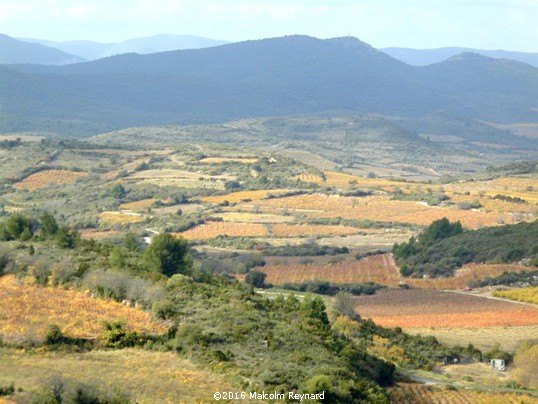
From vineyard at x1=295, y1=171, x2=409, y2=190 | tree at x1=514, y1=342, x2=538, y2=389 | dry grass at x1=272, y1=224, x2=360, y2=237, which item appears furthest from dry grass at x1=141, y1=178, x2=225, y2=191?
tree at x1=514, y1=342, x2=538, y2=389

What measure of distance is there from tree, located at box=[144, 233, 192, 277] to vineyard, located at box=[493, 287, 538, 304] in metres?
20.1

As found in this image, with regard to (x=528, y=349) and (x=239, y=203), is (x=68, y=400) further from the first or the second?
(x=239, y=203)

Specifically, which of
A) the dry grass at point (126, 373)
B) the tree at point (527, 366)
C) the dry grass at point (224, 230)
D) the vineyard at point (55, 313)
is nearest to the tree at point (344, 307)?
the tree at point (527, 366)

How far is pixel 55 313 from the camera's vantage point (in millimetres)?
31625

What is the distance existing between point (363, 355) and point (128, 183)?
81408mm

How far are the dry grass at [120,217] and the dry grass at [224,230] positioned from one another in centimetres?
632

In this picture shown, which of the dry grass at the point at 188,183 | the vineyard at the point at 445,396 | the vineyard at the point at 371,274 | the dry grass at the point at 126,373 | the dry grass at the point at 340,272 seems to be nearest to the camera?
the dry grass at the point at 126,373

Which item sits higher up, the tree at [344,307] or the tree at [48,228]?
the tree at [48,228]

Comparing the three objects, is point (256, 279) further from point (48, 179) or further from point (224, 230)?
point (48, 179)

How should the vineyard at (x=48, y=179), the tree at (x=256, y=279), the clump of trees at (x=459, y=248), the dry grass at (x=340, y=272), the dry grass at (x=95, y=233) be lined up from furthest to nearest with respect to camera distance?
the vineyard at (x=48, y=179) < the dry grass at (x=95, y=233) < the clump of trees at (x=459, y=248) < the dry grass at (x=340, y=272) < the tree at (x=256, y=279)

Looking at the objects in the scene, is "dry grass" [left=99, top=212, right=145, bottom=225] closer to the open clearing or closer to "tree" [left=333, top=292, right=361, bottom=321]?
"tree" [left=333, top=292, right=361, bottom=321]

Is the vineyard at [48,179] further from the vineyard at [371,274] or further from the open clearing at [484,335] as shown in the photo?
the open clearing at [484,335]

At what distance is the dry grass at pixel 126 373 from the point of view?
2325 cm

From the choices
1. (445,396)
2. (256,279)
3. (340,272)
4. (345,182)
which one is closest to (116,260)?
(445,396)
